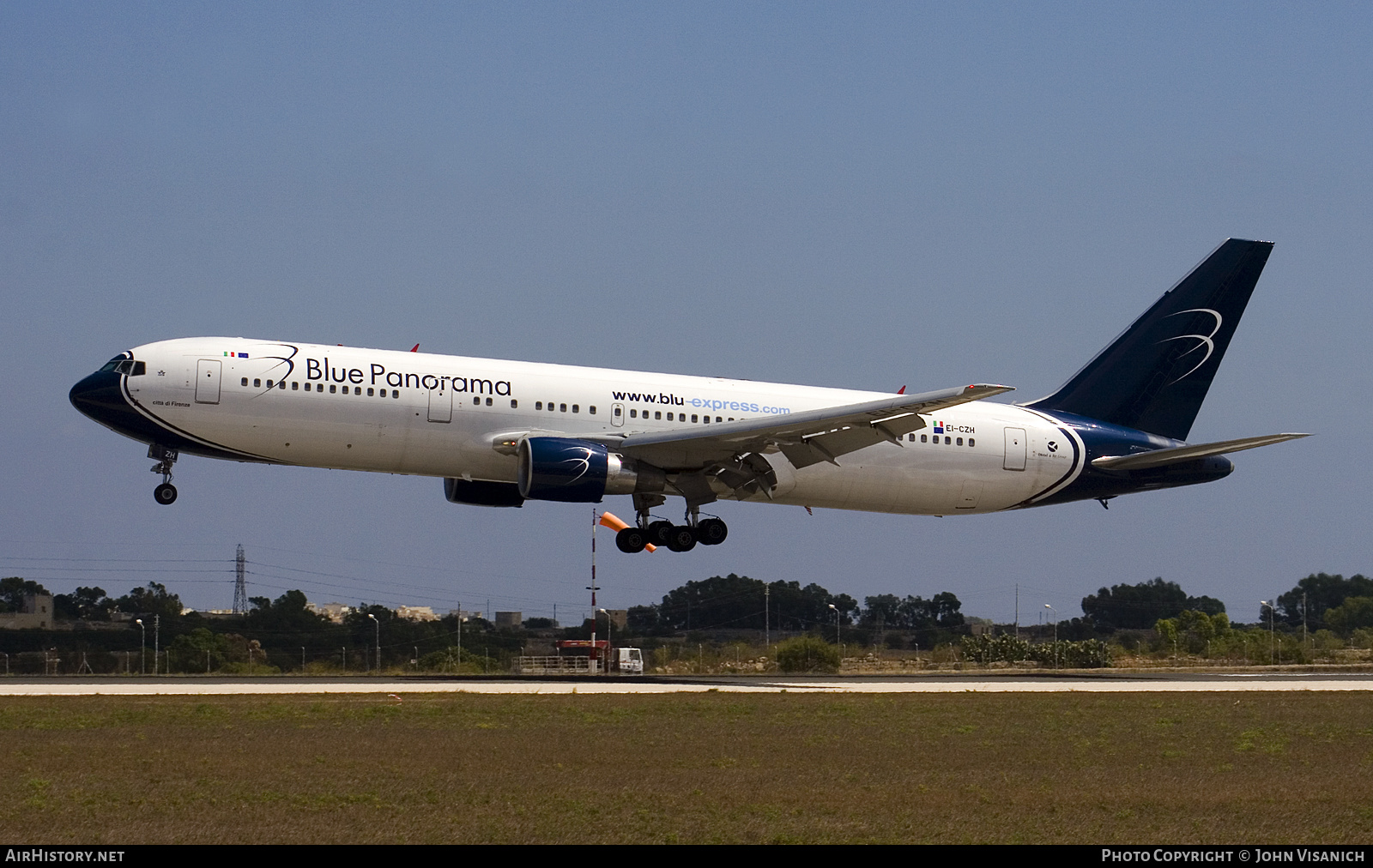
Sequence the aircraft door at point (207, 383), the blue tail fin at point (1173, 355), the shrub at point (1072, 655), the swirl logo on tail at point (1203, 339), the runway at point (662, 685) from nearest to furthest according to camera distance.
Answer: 1. the runway at point (662, 685)
2. the aircraft door at point (207, 383)
3. the blue tail fin at point (1173, 355)
4. the swirl logo on tail at point (1203, 339)
5. the shrub at point (1072, 655)

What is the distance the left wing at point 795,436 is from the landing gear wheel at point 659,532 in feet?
7.83

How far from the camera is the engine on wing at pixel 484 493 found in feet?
138

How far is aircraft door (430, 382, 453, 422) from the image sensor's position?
37.4 meters

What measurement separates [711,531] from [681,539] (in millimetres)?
908

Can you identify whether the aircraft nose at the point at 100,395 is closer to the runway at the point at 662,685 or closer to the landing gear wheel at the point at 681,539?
the runway at the point at 662,685

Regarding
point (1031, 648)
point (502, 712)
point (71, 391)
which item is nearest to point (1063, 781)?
point (502, 712)

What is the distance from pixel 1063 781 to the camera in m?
21.7

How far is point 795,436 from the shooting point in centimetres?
3856

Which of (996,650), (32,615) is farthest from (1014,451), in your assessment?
(32,615)

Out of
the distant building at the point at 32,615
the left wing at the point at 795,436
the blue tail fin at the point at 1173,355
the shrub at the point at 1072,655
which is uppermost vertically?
the blue tail fin at the point at 1173,355

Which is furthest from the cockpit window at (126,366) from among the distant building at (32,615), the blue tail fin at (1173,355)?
the distant building at (32,615)

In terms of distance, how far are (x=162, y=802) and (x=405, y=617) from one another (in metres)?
56.9

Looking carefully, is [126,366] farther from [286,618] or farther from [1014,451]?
[286,618]

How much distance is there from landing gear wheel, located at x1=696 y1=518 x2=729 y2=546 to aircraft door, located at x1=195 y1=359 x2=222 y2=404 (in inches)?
533
